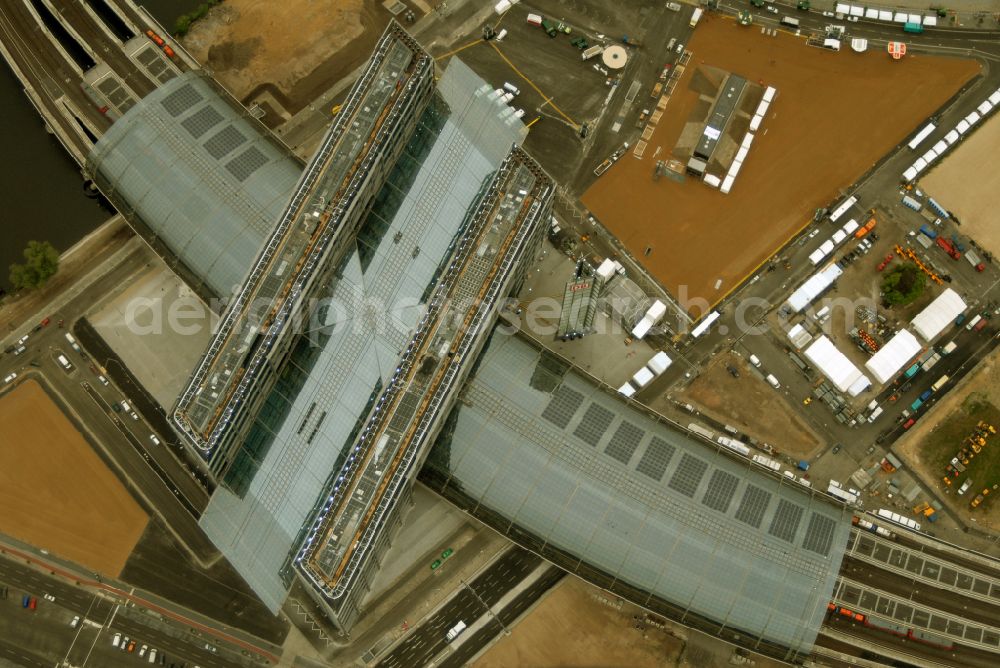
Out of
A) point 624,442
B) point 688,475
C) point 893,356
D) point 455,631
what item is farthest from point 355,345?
point 893,356

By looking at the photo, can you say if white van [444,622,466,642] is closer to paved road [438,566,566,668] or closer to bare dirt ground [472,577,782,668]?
paved road [438,566,566,668]

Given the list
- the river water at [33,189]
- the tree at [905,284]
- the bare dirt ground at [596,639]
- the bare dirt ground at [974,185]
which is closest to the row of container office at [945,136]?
the bare dirt ground at [974,185]

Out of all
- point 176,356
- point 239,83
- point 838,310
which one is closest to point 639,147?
point 838,310

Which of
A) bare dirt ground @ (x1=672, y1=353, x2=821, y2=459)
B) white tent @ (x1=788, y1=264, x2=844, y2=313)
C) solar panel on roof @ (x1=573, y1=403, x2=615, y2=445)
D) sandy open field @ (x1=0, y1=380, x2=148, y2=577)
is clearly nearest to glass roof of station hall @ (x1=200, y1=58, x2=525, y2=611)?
sandy open field @ (x1=0, y1=380, x2=148, y2=577)

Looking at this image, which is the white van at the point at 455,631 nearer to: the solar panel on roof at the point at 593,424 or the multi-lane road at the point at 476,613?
the multi-lane road at the point at 476,613

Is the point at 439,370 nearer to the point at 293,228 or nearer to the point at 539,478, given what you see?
the point at 539,478

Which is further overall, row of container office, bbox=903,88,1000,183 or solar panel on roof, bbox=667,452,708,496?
row of container office, bbox=903,88,1000,183
